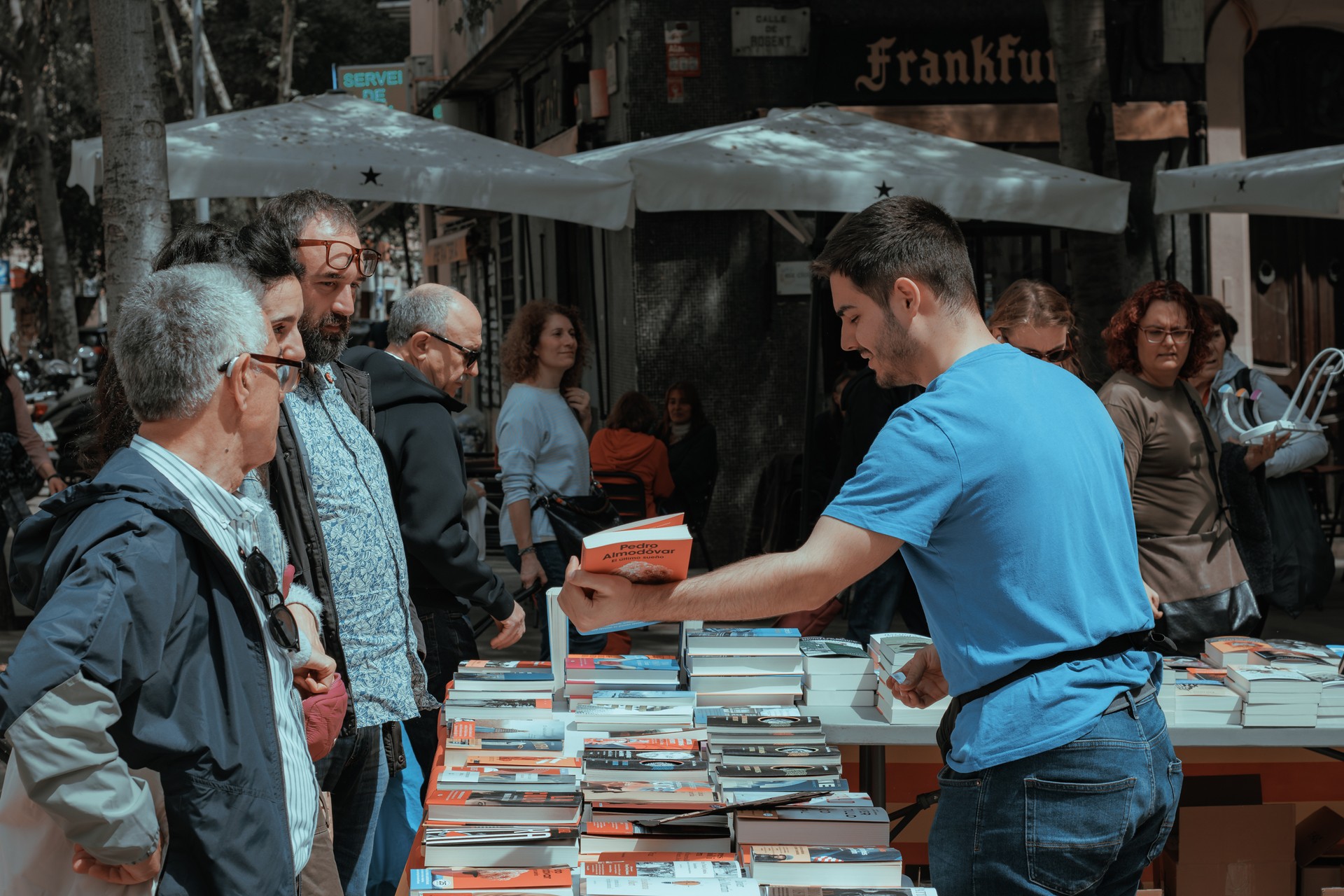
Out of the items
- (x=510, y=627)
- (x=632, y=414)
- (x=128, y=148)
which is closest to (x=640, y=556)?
Answer: (x=510, y=627)

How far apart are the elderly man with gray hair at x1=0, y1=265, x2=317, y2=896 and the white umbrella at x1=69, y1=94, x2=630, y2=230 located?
454 centimetres

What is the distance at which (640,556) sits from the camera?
241 cm

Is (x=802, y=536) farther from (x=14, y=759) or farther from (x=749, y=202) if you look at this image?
(x=14, y=759)

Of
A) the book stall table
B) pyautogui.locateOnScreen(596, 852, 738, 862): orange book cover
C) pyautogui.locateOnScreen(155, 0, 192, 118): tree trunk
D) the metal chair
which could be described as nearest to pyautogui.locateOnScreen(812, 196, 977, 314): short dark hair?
pyautogui.locateOnScreen(596, 852, 738, 862): orange book cover

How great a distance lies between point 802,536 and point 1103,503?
16.6ft

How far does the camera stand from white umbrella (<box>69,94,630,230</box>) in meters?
6.70

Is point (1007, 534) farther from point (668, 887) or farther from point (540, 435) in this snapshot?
point (540, 435)

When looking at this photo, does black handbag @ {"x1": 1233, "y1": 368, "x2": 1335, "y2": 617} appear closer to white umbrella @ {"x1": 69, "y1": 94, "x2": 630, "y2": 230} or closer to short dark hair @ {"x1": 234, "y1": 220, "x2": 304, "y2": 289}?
white umbrella @ {"x1": 69, "y1": 94, "x2": 630, "y2": 230}

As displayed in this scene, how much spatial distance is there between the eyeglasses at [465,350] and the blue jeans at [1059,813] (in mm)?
2540

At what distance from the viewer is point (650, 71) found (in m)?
11.2

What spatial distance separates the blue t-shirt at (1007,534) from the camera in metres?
2.29

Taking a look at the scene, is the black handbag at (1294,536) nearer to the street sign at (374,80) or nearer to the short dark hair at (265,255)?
the short dark hair at (265,255)

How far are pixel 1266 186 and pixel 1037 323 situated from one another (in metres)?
3.23

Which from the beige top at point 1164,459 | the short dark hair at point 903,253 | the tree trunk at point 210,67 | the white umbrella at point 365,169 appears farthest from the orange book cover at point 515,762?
the tree trunk at point 210,67
